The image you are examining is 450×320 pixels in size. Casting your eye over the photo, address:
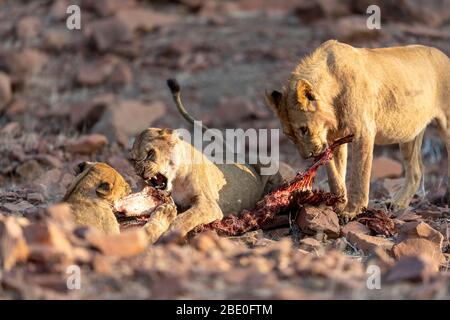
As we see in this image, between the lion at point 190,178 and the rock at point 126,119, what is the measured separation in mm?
5088

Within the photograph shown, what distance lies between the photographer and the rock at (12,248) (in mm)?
5574

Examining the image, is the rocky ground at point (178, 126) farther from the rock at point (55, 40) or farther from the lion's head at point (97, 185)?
the lion's head at point (97, 185)

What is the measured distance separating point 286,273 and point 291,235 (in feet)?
6.89

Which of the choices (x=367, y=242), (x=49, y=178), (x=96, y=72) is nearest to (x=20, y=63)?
(x=96, y=72)

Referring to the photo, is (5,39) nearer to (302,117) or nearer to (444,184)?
(444,184)

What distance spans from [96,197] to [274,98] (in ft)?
5.68

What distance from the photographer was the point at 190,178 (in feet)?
25.2

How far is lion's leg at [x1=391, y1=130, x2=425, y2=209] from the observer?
30.6 ft

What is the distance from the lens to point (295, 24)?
18.8 meters

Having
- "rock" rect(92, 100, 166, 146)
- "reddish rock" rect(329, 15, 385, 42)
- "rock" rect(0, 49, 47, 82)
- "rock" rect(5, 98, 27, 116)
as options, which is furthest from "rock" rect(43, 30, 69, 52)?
"reddish rock" rect(329, 15, 385, 42)

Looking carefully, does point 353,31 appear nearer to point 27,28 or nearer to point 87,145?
point 87,145

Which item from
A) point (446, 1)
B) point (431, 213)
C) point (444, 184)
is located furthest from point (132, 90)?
point (431, 213)

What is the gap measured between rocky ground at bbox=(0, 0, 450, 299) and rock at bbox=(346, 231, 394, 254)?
11mm

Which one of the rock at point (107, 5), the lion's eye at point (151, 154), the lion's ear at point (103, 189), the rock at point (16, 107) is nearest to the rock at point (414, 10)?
the rock at point (107, 5)
